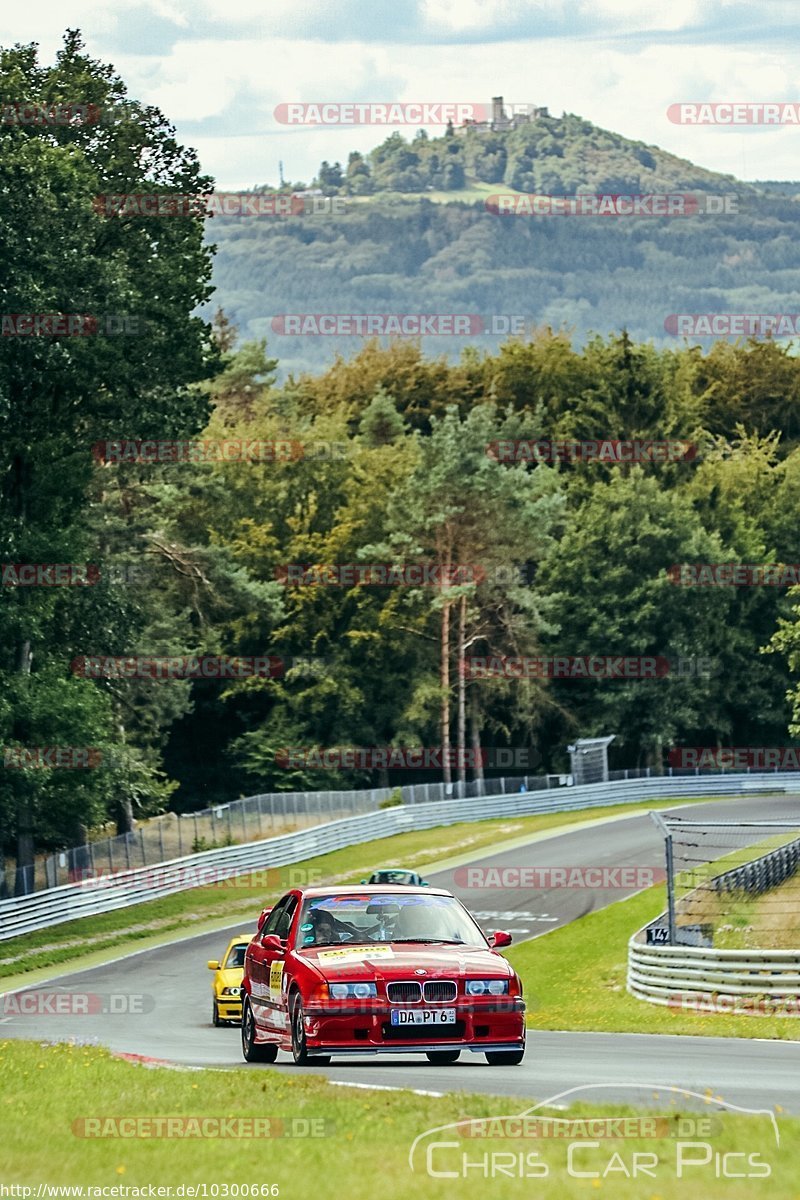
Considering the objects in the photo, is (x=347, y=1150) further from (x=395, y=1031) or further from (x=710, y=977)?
(x=710, y=977)

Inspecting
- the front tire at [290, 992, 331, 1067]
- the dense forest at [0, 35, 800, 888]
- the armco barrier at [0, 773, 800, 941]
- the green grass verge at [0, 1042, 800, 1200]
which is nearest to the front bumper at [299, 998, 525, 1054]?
the front tire at [290, 992, 331, 1067]

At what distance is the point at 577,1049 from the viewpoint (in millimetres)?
18234

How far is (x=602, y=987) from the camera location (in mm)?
31250

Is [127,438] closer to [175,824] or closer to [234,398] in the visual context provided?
[175,824]

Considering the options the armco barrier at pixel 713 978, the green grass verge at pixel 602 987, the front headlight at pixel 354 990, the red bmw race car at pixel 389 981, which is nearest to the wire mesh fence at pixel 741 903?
the armco barrier at pixel 713 978

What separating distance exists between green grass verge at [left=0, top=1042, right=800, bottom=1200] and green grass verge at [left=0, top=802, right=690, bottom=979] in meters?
27.5

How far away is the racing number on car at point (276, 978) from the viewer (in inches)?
631

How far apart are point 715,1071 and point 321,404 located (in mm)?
103571

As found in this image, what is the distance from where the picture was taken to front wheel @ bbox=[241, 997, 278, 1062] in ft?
56.7

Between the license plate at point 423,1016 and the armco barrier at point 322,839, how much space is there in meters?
29.4

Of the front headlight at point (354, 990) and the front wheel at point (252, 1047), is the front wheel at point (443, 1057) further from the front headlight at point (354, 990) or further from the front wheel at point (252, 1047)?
the front wheel at point (252, 1047)

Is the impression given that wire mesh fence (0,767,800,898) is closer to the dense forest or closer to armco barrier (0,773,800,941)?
armco barrier (0,773,800,941)

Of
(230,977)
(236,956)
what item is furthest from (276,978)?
(236,956)

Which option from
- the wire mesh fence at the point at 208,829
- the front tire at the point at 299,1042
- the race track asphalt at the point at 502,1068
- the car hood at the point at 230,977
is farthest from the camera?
the wire mesh fence at the point at 208,829
